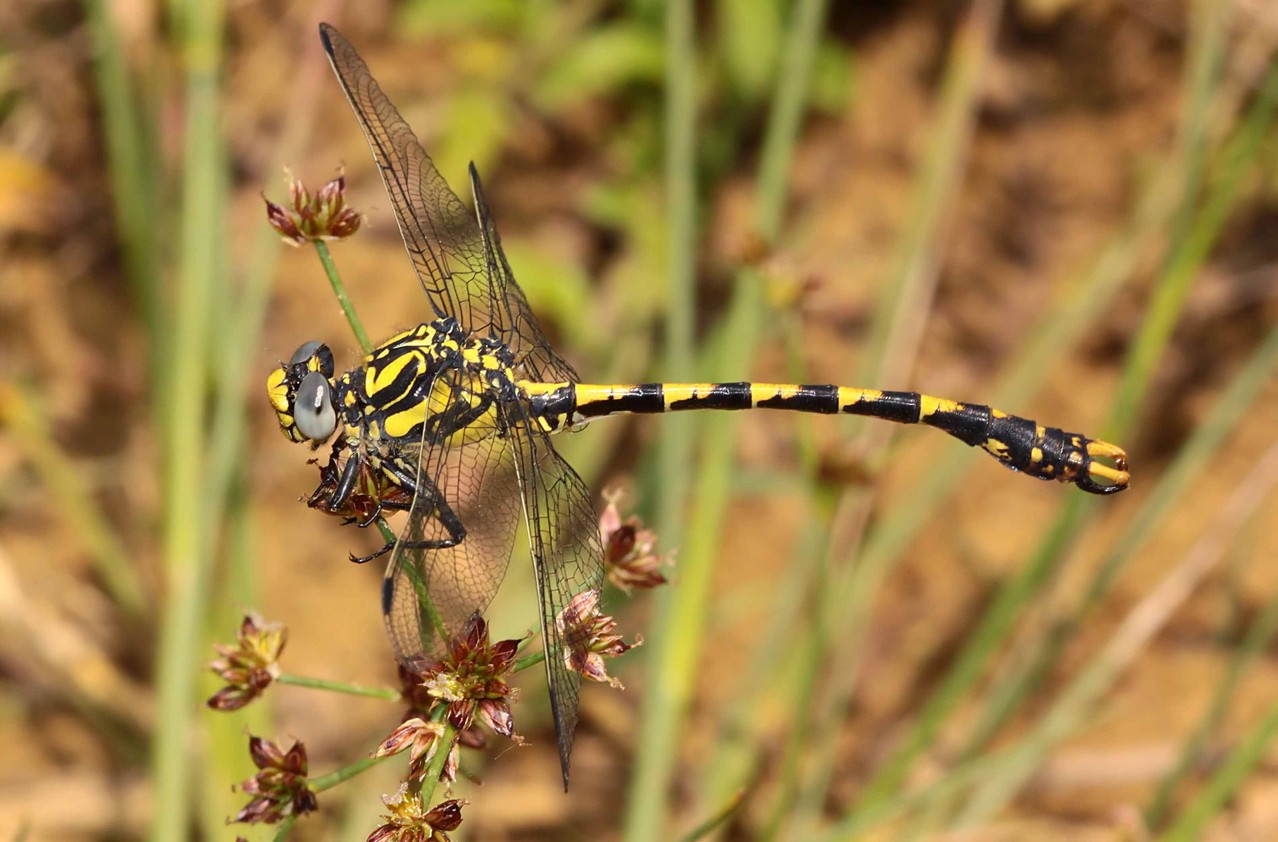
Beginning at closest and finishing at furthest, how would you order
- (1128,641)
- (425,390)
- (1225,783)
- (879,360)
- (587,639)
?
(587,639) → (425,390) → (1225,783) → (879,360) → (1128,641)

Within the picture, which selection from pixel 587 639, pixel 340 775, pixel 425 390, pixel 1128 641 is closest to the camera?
pixel 340 775

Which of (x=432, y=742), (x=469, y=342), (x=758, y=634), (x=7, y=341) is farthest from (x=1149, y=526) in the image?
(x=7, y=341)

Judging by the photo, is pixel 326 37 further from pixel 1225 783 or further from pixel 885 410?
pixel 1225 783

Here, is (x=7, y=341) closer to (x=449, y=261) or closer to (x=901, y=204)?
(x=449, y=261)

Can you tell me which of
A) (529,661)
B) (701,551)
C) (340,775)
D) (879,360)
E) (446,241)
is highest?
(879,360)

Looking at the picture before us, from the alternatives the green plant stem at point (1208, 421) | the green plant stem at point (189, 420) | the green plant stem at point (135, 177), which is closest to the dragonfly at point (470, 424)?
the green plant stem at point (189, 420)

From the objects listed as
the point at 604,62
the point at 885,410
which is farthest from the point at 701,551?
the point at 604,62

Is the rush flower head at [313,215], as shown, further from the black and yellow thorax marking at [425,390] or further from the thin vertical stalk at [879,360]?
Answer: the thin vertical stalk at [879,360]
